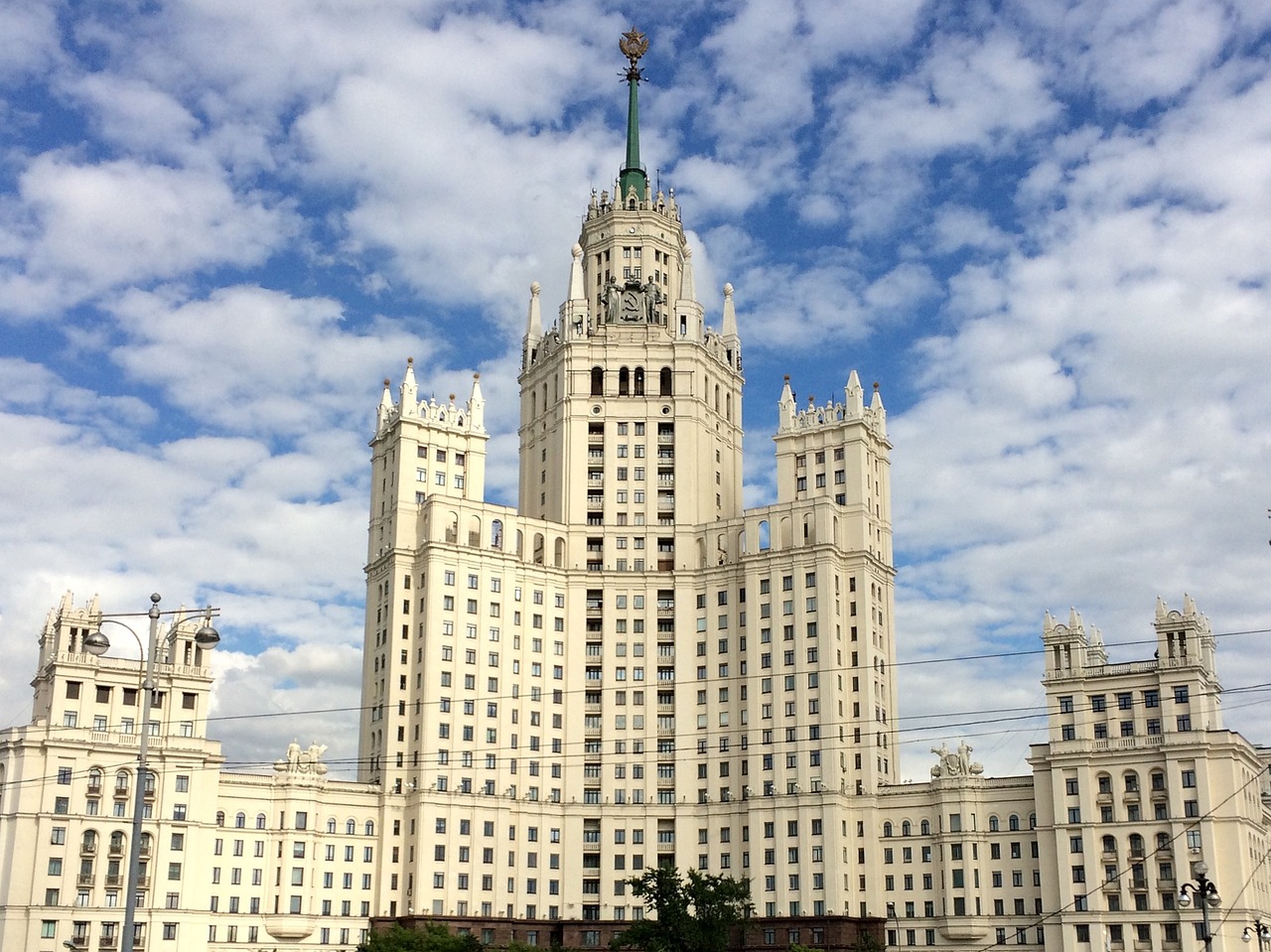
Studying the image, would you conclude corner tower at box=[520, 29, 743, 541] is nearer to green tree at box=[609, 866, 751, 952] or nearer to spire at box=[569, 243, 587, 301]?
spire at box=[569, 243, 587, 301]

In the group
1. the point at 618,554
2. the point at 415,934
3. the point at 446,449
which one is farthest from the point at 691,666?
the point at 415,934

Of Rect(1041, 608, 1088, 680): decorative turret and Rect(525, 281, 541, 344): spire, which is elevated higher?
Rect(525, 281, 541, 344): spire

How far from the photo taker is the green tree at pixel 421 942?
129125 mm

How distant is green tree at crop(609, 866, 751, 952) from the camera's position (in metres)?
123

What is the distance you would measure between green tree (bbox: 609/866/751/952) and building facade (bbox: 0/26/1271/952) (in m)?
10.9

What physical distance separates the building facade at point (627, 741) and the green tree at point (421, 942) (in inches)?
614

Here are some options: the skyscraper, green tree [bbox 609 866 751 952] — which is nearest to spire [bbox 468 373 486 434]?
the skyscraper

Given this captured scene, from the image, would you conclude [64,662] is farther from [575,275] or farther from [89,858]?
[575,275]

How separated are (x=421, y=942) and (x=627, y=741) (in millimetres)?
42291

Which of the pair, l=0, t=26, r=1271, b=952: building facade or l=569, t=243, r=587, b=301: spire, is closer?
l=0, t=26, r=1271, b=952: building facade

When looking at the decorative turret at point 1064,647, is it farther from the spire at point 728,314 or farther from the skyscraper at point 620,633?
the spire at point 728,314

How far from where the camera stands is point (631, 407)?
17975 cm

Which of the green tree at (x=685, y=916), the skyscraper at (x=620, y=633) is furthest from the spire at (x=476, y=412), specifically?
the green tree at (x=685, y=916)

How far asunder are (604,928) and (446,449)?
56.3m
